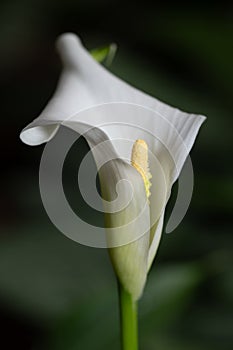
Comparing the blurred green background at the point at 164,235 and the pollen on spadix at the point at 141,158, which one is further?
the blurred green background at the point at 164,235

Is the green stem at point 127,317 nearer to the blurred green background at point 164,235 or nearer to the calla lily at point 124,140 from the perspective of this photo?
the calla lily at point 124,140

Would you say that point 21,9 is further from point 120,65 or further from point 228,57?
point 228,57

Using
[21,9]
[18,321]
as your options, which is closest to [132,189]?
[18,321]

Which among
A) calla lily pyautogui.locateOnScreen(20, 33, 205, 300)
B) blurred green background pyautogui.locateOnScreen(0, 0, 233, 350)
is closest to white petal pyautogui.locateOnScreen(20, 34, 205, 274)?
calla lily pyautogui.locateOnScreen(20, 33, 205, 300)

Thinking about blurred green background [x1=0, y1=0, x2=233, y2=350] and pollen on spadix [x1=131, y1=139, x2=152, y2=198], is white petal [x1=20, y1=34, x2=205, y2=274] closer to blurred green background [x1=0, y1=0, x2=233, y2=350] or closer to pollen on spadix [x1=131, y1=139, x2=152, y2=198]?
pollen on spadix [x1=131, y1=139, x2=152, y2=198]

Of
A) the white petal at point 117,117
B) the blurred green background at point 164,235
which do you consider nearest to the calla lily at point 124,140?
the white petal at point 117,117

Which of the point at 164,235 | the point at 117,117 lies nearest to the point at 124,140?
the point at 117,117
